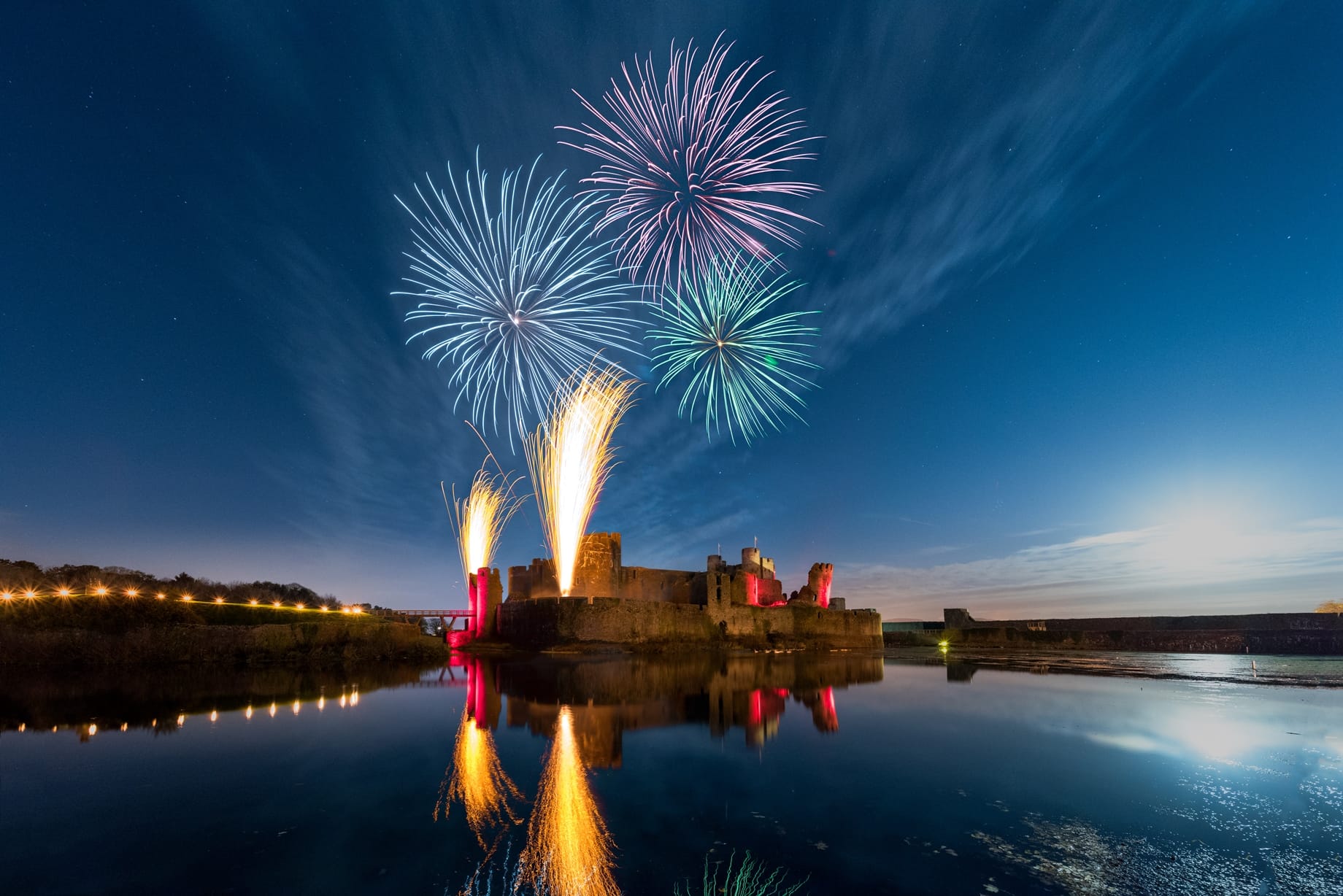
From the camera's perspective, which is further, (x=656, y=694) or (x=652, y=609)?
(x=652, y=609)

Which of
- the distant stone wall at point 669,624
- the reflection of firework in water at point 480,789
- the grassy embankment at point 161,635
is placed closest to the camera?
the reflection of firework in water at point 480,789

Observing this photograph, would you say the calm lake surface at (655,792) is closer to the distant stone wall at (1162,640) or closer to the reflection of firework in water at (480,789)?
the reflection of firework in water at (480,789)

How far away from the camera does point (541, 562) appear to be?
151 ft

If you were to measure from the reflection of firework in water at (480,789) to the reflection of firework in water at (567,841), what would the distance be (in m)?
0.44

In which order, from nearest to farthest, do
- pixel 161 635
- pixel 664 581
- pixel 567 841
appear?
pixel 567 841, pixel 161 635, pixel 664 581

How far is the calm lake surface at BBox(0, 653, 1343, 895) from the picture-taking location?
5.27m

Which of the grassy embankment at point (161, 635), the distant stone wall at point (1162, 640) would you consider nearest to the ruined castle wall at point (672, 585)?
the grassy embankment at point (161, 635)

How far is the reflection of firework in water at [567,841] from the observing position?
5016mm

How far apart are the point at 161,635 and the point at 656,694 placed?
20.4 meters

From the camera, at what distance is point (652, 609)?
40594 millimetres

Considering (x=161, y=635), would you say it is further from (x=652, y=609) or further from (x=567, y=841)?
(x=652, y=609)

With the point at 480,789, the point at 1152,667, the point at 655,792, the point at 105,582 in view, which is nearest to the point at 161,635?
the point at 105,582

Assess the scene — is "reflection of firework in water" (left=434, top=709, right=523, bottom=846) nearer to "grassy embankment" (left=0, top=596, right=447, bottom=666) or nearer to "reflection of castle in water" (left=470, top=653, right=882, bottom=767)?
"reflection of castle in water" (left=470, top=653, right=882, bottom=767)

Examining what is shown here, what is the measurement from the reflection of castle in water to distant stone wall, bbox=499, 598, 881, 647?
4926 millimetres
